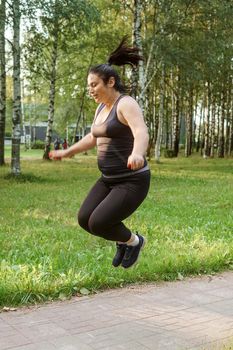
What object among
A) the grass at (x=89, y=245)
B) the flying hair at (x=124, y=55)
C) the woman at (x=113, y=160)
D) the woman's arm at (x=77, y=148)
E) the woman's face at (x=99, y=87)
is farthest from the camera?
Result: the grass at (x=89, y=245)

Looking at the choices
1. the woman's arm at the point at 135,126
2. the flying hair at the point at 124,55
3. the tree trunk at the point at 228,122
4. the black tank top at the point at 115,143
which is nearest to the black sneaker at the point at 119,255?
the black tank top at the point at 115,143

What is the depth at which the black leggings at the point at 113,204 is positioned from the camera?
4.65m

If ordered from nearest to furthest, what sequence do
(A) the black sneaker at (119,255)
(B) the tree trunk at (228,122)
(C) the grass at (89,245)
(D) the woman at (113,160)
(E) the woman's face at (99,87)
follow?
(D) the woman at (113,160) → (E) the woman's face at (99,87) → (A) the black sneaker at (119,255) → (C) the grass at (89,245) → (B) the tree trunk at (228,122)

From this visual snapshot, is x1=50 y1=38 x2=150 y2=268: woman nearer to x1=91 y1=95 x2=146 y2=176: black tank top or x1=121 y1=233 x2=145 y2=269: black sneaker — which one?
x1=91 y1=95 x2=146 y2=176: black tank top

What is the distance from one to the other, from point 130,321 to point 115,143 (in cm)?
165

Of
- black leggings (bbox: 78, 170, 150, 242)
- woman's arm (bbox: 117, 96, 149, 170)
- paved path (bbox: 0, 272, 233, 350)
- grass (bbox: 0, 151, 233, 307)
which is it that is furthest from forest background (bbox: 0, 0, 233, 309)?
black leggings (bbox: 78, 170, 150, 242)

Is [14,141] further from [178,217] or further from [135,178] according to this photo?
[135,178]

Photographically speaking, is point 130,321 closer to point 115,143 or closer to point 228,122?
point 115,143

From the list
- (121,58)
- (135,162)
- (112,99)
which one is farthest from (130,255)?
(121,58)

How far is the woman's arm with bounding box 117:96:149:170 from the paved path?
4.79ft

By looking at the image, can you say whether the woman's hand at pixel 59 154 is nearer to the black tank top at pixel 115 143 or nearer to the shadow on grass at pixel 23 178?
the black tank top at pixel 115 143

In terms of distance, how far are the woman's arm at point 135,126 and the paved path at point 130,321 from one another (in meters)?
1.46

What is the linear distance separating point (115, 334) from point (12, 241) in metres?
4.06

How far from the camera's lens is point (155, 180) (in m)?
20.5
